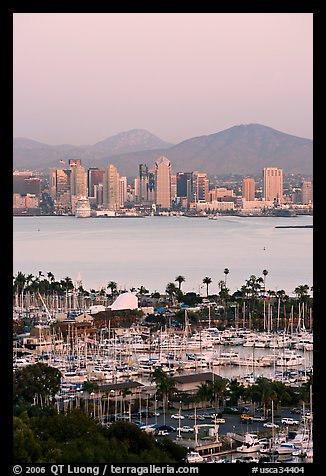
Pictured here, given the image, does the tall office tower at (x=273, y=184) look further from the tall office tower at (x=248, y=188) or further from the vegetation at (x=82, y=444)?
the vegetation at (x=82, y=444)

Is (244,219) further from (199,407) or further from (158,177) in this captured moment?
(199,407)

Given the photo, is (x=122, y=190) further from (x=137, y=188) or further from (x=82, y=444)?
(x=82, y=444)

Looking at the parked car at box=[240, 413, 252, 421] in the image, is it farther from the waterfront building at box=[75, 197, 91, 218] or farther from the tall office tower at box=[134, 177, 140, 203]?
the waterfront building at box=[75, 197, 91, 218]

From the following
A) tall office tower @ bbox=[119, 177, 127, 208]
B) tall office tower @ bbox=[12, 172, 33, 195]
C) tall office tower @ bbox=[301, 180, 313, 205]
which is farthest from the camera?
tall office tower @ bbox=[119, 177, 127, 208]

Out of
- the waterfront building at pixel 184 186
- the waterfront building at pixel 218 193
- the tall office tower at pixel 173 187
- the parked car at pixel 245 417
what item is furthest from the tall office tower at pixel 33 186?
the parked car at pixel 245 417

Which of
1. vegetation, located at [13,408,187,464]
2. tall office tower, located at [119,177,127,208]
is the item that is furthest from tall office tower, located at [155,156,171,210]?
vegetation, located at [13,408,187,464]
